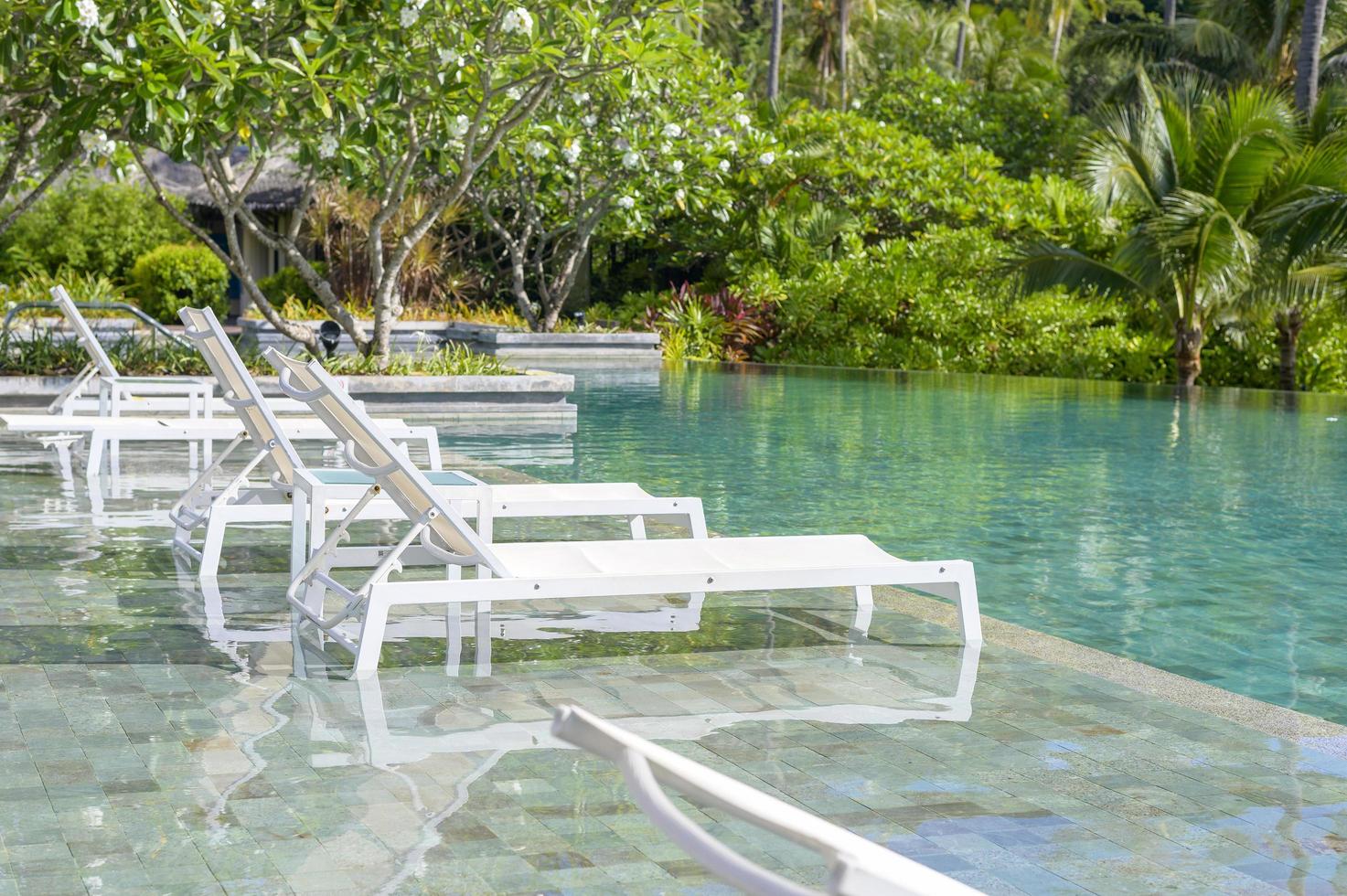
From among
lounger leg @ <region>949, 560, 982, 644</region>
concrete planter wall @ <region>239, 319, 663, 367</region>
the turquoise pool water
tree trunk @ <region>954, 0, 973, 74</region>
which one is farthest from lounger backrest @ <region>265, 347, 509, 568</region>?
tree trunk @ <region>954, 0, 973, 74</region>

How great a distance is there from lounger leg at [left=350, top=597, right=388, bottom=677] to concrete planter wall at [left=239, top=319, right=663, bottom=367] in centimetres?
1680

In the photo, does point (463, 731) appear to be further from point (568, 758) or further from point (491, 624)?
point (491, 624)

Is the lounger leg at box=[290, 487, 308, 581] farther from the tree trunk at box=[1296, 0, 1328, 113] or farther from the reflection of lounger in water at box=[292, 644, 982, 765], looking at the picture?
the tree trunk at box=[1296, 0, 1328, 113]

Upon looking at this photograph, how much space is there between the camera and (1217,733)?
13.8 ft

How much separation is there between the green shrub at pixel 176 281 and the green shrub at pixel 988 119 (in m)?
13.0

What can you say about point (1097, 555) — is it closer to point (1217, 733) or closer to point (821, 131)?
point (1217, 733)

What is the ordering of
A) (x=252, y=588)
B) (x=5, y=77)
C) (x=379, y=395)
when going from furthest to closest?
(x=379, y=395)
(x=5, y=77)
(x=252, y=588)

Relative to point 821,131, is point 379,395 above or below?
below

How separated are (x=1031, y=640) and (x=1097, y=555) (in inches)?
90.0

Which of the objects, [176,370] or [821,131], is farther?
[821,131]

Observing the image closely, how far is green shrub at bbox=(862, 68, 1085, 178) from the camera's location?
3114 centimetres

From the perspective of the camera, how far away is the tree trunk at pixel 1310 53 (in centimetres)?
2267

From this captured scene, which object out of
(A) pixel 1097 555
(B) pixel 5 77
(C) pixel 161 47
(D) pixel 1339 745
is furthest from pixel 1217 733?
(B) pixel 5 77

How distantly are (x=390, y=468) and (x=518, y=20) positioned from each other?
20.0ft
